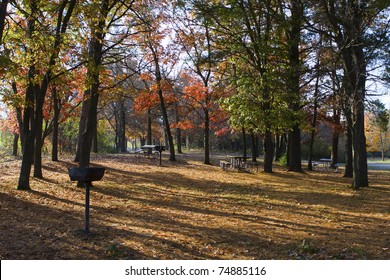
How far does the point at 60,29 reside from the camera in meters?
11.2

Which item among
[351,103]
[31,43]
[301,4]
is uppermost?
[301,4]

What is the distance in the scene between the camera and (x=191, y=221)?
7.64m

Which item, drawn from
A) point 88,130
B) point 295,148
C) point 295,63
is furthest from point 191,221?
point 295,148

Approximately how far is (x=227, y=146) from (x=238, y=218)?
45.7 m

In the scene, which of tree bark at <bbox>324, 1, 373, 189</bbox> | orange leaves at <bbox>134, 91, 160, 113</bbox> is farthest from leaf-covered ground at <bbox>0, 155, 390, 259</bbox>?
orange leaves at <bbox>134, 91, 160, 113</bbox>

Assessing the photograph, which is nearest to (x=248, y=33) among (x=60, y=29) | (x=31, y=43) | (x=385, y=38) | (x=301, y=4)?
(x=301, y=4)

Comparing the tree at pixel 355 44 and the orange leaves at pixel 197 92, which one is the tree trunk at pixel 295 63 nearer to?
the tree at pixel 355 44

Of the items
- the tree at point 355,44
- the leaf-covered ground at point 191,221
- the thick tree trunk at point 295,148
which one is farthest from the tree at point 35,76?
the thick tree trunk at point 295,148

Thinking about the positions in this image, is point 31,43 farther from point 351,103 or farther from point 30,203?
point 351,103

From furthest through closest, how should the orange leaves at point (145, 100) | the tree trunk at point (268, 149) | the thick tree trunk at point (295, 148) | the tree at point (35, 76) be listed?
1. the orange leaves at point (145, 100)
2. the thick tree trunk at point (295, 148)
3. the tree trunk at point (268, 149)
4. the tree at point (35, 76)

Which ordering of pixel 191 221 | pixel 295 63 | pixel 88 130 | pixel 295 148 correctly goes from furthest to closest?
pixel 295 148 → pixel 295 63 → pixel 88 130 → pixel 191 221

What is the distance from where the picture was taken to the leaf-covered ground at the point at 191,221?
5.37 m

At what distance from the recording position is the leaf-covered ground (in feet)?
17.6

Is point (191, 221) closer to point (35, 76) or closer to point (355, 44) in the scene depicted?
point (35, 76)
